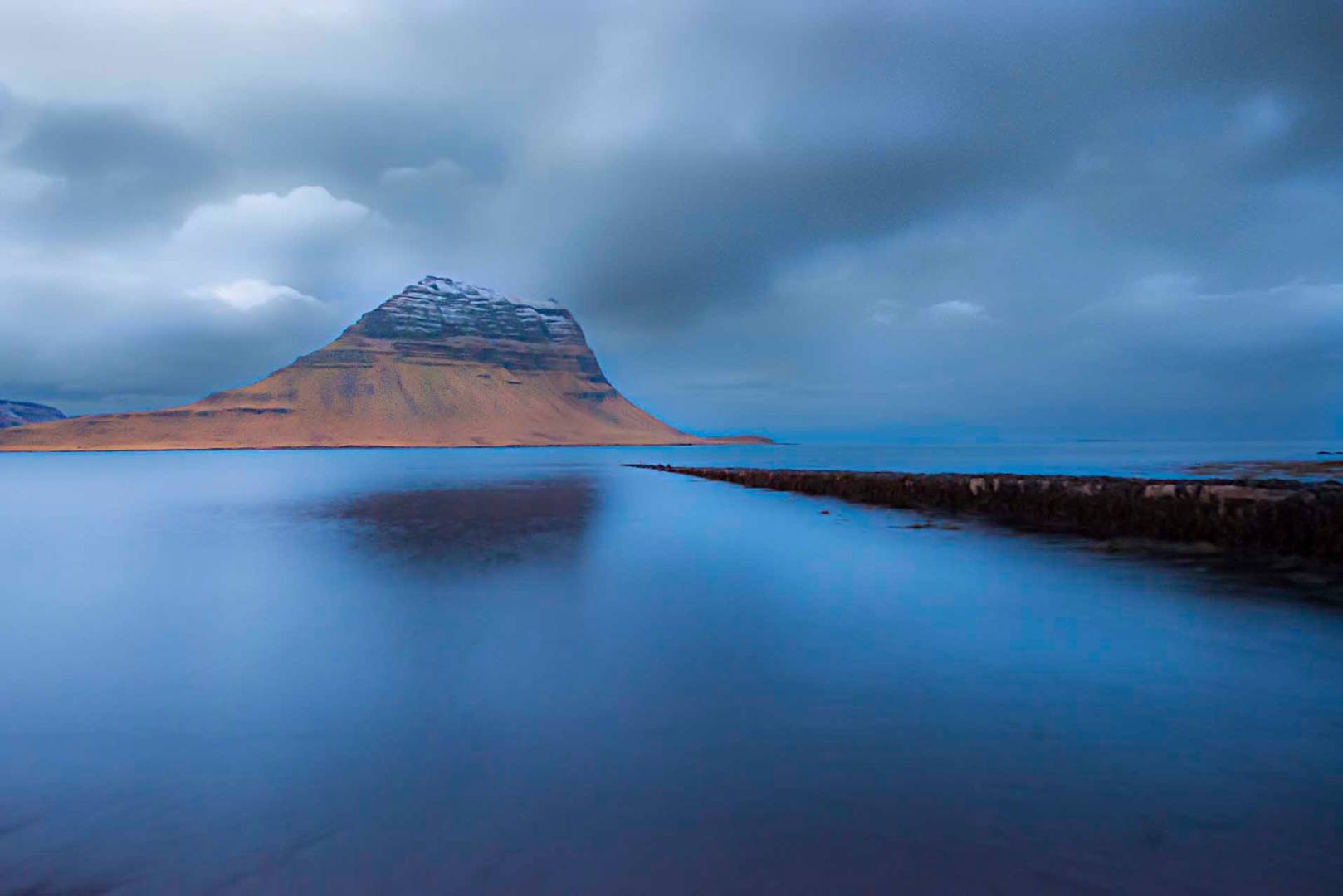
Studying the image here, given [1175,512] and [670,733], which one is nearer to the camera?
[670,733]

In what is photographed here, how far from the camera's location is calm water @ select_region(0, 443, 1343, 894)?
4098mm

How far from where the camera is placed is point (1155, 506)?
20.7m

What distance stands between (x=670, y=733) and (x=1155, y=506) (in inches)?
820

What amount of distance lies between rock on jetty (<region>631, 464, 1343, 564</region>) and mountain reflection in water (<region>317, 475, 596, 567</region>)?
16.4 metres

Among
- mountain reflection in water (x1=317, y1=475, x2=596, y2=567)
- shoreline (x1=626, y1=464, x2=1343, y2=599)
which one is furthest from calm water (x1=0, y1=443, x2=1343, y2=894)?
shoreline (x1=626, y1=464, x2=1343, y2=599)

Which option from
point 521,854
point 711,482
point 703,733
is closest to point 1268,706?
point 703,733

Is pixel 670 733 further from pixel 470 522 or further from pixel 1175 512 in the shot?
pixel 470 522

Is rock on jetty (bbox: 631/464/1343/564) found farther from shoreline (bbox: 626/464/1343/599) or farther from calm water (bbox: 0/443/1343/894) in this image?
calm water (bbox: 0/443/1343/894)

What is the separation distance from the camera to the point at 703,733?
20.5ft

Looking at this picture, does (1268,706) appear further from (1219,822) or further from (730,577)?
(730,577)

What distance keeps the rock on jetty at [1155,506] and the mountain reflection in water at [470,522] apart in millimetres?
16443

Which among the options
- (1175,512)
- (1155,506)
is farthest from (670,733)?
(1155,506)

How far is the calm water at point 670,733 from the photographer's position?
4098 mm

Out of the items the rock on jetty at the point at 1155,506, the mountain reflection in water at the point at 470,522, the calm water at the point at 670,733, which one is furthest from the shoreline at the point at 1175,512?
the mountain reflection in water at the point at 470,522
